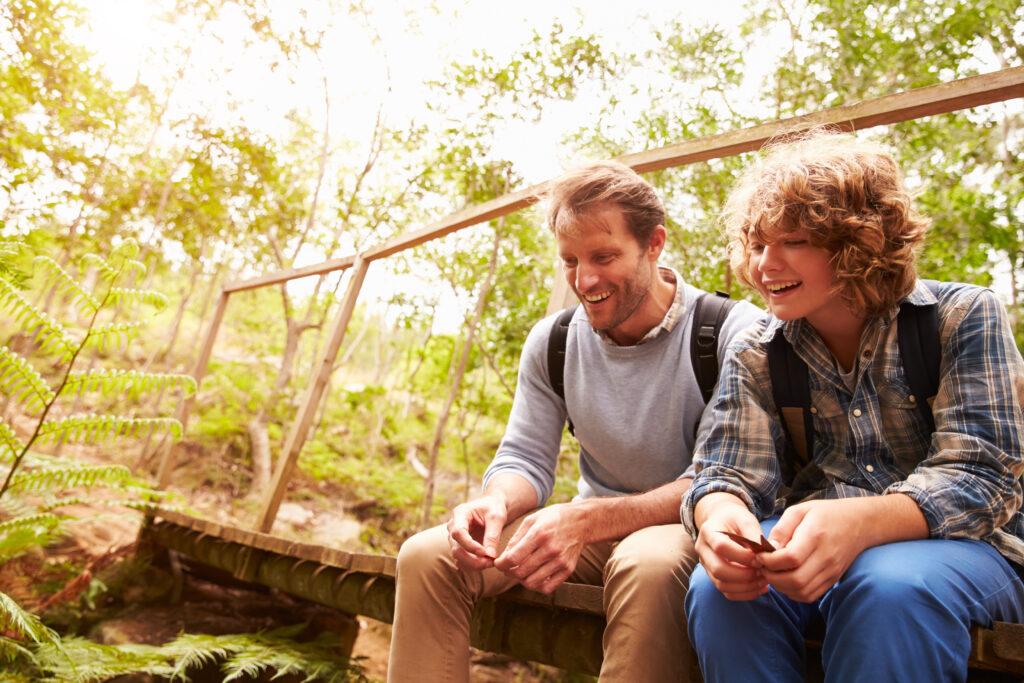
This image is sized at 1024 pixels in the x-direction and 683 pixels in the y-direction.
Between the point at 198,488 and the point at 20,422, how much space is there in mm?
2459

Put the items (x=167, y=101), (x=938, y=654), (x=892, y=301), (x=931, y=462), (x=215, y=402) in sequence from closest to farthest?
(x=938, y=654) → (x=931, y=462) → (x=892, y=301) → (x=167, y=101) → (x=215, y=402)

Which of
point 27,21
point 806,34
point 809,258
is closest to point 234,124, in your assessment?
point 27,21

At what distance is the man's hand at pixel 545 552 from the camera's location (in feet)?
5.21

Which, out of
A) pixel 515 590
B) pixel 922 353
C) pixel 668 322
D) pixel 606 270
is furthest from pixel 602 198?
pixel 515 590

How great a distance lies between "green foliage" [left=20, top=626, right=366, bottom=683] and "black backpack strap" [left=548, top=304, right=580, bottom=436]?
154 cm

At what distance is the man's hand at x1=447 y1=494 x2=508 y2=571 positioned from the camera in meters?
1.64

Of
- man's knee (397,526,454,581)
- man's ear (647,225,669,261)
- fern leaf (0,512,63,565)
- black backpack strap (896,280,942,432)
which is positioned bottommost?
fern leaf (0,512,63,565)

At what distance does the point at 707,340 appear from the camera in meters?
1.97

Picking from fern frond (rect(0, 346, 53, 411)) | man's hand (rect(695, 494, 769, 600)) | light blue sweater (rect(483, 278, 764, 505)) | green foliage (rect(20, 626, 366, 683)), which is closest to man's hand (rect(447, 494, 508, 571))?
light blue sweater (rect(483, 278, 764, 505))

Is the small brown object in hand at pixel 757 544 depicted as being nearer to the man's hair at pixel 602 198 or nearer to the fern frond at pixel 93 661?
the man's hair at pixel 602 198

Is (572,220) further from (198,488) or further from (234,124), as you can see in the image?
(198,488)

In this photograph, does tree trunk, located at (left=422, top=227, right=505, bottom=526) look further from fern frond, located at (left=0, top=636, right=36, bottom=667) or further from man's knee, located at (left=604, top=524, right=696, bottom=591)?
man's knee, located at (left=604, top=524, right=696, bottom=591)

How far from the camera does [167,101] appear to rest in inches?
294

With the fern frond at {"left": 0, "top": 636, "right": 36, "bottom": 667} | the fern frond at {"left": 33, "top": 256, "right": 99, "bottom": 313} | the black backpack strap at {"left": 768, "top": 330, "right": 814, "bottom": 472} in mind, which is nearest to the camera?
the black backpack strap at {"left": 768, "top": 330, "right": 814, "bottom": 472}
